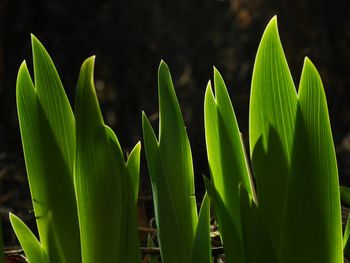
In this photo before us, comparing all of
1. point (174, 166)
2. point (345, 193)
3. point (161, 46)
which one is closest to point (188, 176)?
point (174, 166)

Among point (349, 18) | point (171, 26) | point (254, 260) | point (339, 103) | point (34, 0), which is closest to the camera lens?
point (254, 260)

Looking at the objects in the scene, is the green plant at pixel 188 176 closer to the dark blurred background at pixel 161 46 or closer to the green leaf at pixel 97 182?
the green leaf at pixel 97 182

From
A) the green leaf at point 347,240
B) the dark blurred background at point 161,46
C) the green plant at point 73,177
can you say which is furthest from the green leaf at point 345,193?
the dark blurred background at point 161,46

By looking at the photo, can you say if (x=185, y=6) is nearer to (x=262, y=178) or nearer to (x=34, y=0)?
(x=34, y=0)

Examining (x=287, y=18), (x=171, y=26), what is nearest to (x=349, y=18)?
(x=287, y=18)

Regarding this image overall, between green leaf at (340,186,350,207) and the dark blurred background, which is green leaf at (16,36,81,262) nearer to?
green leaf at (340,186,350,207)

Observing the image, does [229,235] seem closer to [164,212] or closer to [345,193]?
[164,212]
